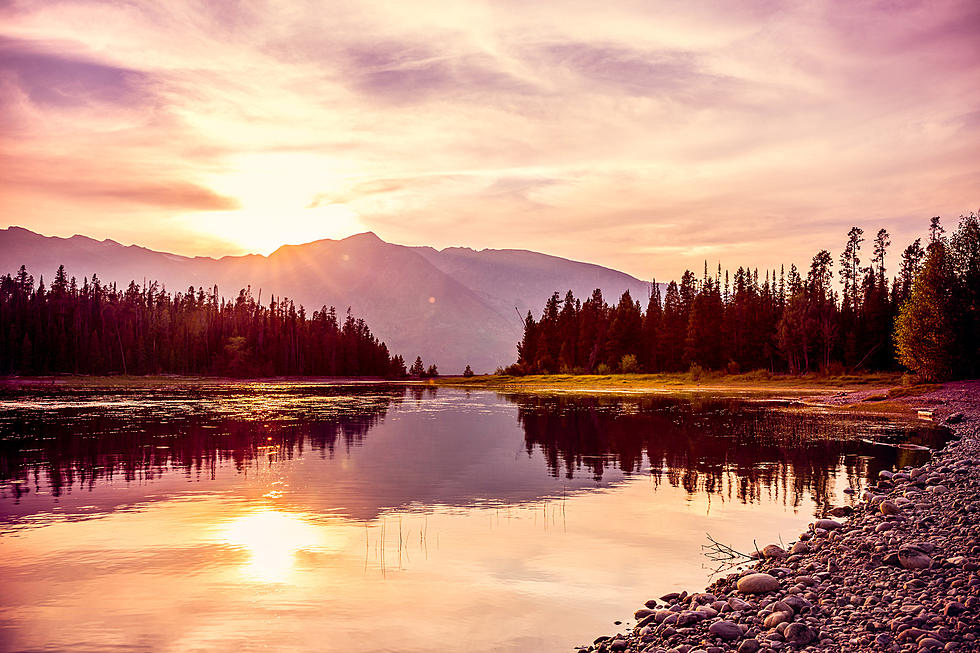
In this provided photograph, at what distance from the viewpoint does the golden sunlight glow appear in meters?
13.5

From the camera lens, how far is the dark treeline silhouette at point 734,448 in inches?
907

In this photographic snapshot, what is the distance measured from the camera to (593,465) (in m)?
27.5

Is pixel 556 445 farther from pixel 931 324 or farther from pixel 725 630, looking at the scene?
pixel 931 324

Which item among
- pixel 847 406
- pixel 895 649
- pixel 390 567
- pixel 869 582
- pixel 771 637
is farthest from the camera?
pixel 847 406

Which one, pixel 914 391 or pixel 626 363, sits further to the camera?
pixel 626 363

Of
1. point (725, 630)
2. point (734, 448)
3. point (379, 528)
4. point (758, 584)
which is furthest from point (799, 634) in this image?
point (734, 448)

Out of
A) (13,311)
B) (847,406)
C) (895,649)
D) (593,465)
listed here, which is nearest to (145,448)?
(593,465)

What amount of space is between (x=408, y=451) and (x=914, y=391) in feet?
160

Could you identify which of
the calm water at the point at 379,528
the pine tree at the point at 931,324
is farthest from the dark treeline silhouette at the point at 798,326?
the calm water at the point at 379,528

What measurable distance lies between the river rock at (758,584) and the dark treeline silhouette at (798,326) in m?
62.4

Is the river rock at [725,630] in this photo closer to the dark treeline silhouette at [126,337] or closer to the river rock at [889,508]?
the river rock at [889,508]

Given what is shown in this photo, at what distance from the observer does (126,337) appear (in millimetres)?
165750

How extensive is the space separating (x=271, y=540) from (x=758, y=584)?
1055cm

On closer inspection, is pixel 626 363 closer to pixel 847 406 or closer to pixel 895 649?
pixel 847 406
